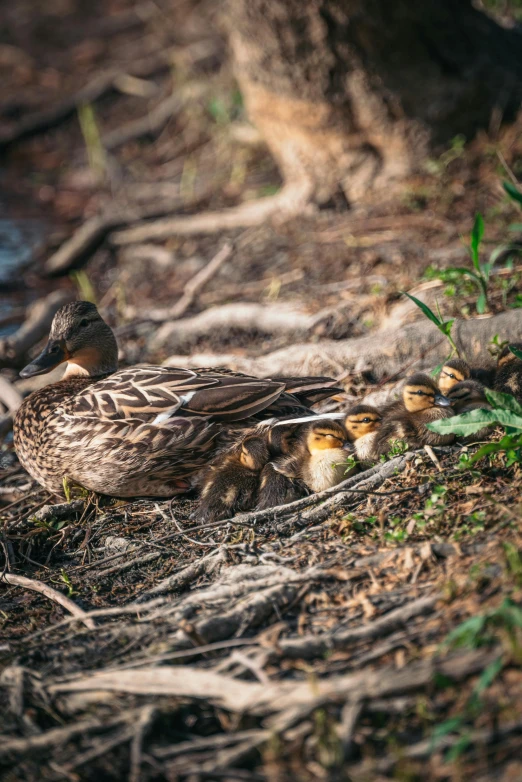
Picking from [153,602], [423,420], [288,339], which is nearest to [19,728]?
[153,602]

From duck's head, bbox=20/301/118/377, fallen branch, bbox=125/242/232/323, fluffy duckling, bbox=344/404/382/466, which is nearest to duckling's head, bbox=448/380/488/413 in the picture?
fluffy duckling, bbox=344/404/382/466

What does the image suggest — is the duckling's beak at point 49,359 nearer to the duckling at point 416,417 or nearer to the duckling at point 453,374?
the duckling at point 416,417

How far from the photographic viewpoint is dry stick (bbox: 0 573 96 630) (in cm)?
337

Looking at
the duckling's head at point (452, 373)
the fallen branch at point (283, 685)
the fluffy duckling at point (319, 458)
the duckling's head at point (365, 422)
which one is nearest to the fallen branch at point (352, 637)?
the fallen branch at point (283, 685)

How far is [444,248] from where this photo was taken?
20.3ft

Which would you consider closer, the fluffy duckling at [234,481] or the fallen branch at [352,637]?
the fallen branch at [352,637]

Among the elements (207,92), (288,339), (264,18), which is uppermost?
(264,18)

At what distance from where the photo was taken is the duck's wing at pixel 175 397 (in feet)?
14.2

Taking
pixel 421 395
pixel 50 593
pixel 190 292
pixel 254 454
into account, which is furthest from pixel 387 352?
pixel 190 292

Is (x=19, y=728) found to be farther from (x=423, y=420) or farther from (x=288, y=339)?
(x=288, y=339)

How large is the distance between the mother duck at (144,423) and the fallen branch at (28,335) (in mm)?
1487

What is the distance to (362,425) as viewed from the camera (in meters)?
4.23

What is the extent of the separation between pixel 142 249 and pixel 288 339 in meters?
3.00

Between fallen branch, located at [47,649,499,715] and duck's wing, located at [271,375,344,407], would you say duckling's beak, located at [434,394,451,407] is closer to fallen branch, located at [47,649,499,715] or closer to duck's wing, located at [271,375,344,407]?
duck's wing, located at [271,375,344,407]
